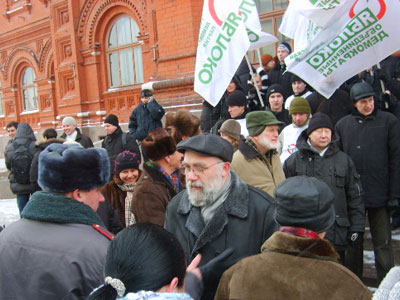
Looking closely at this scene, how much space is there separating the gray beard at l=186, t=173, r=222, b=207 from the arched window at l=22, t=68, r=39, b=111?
54.8 feet

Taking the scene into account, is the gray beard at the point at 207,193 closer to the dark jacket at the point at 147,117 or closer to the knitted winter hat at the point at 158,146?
the knitted winter hat at the point at 158,146

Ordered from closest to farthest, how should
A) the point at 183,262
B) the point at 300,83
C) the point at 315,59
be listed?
the point at 183,262
the point at 315,59
the point at 300,83

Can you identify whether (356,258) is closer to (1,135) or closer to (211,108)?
(211,108)

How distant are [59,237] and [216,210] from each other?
2.90 ft

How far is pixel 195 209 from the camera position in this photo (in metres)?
2.48

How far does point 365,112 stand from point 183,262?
331cm

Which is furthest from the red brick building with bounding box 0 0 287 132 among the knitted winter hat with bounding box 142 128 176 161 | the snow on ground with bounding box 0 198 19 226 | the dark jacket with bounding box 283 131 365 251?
the knitted winter hat with bounding box 142 128 176 161

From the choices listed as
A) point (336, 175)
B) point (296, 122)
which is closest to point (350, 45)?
point (296, 122)

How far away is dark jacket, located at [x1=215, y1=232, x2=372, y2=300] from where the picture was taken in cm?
164

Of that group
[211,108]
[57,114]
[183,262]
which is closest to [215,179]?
[183,262]

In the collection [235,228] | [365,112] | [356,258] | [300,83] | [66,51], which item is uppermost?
[66,51]

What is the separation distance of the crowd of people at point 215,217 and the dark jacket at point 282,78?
1671 millimetres

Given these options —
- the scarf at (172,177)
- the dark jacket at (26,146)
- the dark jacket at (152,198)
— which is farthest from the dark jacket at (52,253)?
the dark jacket at (26,146)

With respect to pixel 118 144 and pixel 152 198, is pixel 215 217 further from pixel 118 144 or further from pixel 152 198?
pixel 118 144
